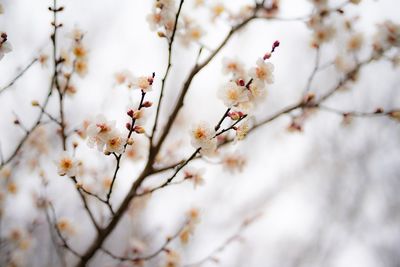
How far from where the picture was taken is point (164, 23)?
2299mm

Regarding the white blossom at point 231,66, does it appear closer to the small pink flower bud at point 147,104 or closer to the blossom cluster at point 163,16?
the blossom cluster at point 163,16

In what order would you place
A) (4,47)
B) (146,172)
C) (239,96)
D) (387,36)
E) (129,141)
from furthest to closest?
(387,36) → (146,172) → (4,47) → (239,96) → (129,141)

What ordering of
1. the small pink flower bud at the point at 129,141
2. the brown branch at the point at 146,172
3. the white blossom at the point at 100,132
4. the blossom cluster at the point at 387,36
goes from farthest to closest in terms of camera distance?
the blossom cluster at the point at 387,36 → the brown branch at the point at 146,172 → the white blossom at the point at 100,132 → the small pink flower bud at the point at 129,141

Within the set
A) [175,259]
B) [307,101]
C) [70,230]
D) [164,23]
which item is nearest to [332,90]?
[307,101]

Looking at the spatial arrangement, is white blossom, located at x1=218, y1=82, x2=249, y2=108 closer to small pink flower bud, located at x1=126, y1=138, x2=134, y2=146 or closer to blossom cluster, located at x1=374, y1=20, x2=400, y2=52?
small pink flower bud, located at x1=126, y1=138, x2=134, y2=146

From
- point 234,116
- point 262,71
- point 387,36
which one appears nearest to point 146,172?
point 234,116

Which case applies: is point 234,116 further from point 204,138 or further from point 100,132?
point 100,132

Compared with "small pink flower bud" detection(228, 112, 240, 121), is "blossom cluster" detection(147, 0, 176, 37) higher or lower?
higher

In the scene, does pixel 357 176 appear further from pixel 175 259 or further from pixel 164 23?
pixel 164 23

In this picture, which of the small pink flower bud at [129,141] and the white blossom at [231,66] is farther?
the white blossom at [231,66]

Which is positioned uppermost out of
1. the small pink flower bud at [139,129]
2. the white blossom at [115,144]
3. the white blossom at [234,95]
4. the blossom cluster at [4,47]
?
the blossom cluster at [4,47]

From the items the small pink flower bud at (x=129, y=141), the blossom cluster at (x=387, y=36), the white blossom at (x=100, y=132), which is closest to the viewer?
the small pink flower bud at (x=129, y=141)

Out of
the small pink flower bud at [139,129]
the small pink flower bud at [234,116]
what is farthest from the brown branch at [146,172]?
the small pink flower bud at [234,116]

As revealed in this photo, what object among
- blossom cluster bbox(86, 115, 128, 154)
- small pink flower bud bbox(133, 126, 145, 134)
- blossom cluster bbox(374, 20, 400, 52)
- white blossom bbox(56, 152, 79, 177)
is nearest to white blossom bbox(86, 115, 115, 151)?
blossom cluster bbox(86, 115, 128, 154)
